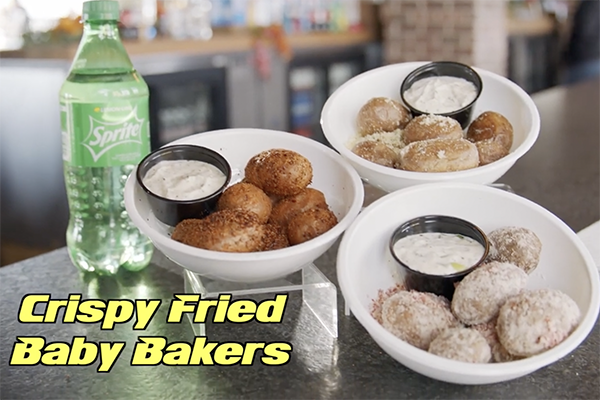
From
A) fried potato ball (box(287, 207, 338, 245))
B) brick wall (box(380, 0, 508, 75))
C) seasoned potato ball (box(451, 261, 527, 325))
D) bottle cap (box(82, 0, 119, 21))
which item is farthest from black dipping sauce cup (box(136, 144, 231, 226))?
brick wall (box(380, 0, 508, 75))

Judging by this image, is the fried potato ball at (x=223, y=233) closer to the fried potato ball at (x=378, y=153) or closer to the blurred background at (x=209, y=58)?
the fried potato ball at (x=378, y=153)

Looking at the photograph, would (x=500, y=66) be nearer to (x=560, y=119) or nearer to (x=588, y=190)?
(x=560, y=119)

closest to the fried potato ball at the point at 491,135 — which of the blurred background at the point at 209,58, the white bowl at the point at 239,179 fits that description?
the white bowl at the point at 239,179

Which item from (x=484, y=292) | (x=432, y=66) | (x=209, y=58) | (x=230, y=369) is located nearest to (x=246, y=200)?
(x=230, y=369)

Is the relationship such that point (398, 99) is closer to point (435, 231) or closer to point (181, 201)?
point (435, 231)

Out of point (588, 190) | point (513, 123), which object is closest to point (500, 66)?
point (588, 190)

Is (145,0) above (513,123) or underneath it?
above
